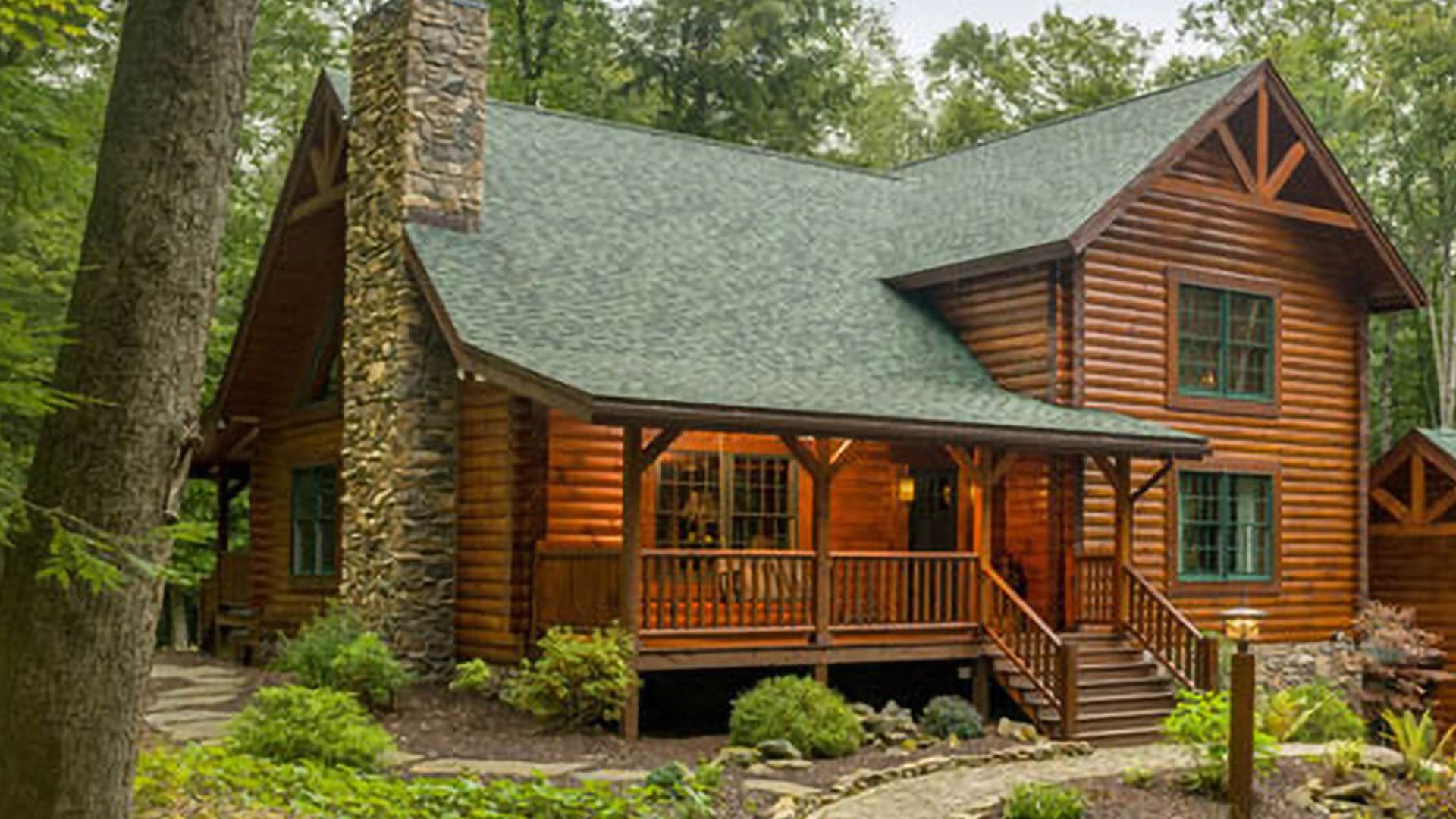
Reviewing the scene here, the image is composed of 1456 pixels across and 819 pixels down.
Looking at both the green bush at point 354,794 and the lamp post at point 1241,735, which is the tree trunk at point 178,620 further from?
the lamp post at point 1241,735

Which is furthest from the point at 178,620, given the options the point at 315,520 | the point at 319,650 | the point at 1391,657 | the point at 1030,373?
the point at 1391,657

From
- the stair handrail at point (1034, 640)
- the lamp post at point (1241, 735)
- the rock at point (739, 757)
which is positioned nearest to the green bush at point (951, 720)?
the stair handrail at point (1034, 640)

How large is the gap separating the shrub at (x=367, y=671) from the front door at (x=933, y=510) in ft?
24.9

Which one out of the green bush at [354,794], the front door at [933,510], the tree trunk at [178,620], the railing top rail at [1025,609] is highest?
the front door at [933,510]

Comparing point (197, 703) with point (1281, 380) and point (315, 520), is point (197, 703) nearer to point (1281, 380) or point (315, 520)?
point (315, 520)

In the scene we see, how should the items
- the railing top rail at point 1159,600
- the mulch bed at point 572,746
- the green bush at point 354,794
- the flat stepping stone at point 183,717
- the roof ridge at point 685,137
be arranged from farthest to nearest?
the roof ridge at point 685,137 < the railing top rail at point 1159,600 < the flat stepping stone at point 183,717 < the mulch bed at point 572,746 < the green bush at point 354,794

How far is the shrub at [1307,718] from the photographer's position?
1552cm

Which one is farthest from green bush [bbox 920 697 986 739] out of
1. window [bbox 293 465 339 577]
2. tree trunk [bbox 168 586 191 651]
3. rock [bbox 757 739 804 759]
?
tree trunk [bbox 168 586 191 651]

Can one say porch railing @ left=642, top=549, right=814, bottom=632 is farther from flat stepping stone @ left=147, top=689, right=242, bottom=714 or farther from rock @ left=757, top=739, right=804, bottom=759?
flat stepping stone @ left=147, top=689, right=242, bottom=714

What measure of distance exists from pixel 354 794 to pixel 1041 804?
4815mm

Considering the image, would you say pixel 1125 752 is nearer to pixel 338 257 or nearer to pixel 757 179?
pixel 757 179

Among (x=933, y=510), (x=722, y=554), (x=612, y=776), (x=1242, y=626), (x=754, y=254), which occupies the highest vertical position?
(x=754, y=254)

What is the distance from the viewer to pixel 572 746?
13.6 meters

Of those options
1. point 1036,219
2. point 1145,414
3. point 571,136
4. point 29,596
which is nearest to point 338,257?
point 571,136
